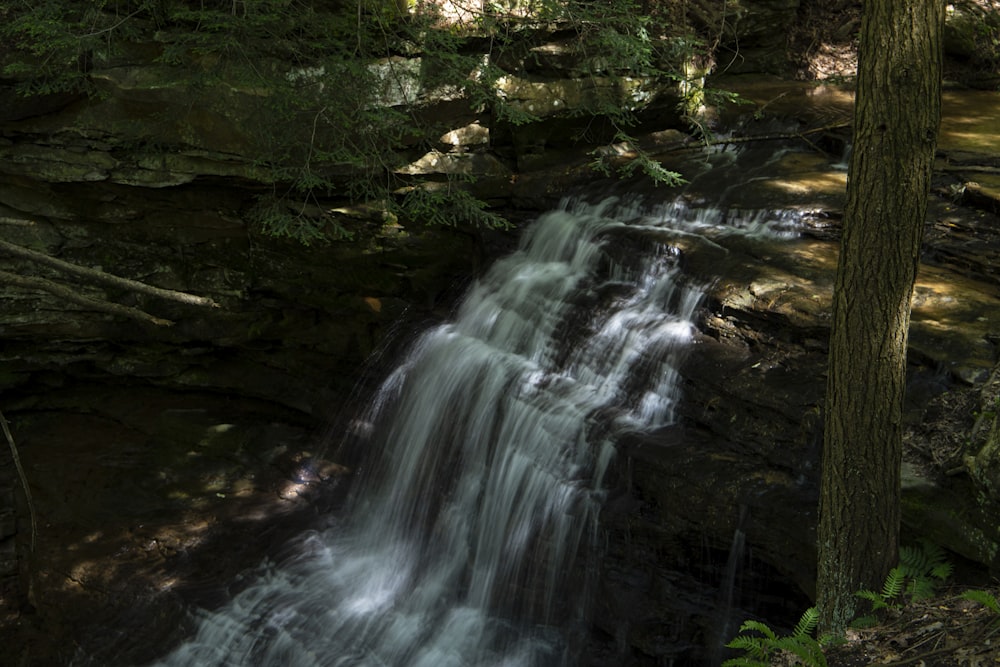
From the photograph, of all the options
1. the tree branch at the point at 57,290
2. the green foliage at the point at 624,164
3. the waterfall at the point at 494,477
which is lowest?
the waterfall at the point at 494,477

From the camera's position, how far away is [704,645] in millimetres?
5500

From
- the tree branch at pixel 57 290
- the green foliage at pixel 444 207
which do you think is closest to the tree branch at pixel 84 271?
the tree branch at pixel 57 290

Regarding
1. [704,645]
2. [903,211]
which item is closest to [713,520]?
[704,645]

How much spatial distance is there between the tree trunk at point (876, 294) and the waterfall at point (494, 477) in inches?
74.2

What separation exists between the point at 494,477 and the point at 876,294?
368cm

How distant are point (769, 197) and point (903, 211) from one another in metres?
4.14

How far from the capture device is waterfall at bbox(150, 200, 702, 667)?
6344 millimetres

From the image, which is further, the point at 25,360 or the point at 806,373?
the point at 25,360

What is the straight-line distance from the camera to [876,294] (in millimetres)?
4305

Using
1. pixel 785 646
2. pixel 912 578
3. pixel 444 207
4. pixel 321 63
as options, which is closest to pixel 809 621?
pixel 785 646

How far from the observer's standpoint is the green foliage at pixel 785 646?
13.9ft

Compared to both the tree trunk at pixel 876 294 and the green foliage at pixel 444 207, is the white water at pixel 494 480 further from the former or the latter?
the tree trunk at pixel 876 294

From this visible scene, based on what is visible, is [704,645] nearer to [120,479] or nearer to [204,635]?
[204,635]

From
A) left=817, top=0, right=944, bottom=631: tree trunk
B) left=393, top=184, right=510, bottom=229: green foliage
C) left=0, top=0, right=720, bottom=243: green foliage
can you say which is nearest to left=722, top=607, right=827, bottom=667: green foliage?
left=817, top=0, right=944, bottom=631: tree trunk
